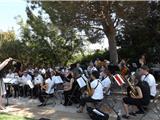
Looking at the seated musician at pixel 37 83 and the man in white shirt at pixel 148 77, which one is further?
the seated musician at pixel 37 83

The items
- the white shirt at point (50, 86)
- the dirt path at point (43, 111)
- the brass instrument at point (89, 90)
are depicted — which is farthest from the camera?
the white shirt at point (50, 86)

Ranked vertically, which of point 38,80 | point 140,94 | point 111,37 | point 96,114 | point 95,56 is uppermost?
point 111,37

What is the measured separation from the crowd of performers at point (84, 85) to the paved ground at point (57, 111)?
395 mm

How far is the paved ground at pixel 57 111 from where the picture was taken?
13378 mm

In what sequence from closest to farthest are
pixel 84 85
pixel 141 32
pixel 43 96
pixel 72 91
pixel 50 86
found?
pixel 84 85 < pixel 72 91 < pixel 50 86 < pixel 43 96 < pixel 141 32

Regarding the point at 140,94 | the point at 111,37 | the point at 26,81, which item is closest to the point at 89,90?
the point at 140,94

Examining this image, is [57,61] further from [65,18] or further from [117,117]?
[117,117]

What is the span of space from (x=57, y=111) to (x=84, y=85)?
5.83 feet

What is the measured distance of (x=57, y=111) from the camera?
49.3ft

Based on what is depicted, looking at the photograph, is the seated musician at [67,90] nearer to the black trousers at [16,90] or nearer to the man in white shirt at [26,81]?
the man in white shirt at [26,81]

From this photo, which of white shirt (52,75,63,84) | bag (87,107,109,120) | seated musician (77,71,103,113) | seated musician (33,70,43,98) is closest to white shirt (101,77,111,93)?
seated musician (77,71,103,113)

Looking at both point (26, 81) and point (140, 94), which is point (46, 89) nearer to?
point (26, 81)

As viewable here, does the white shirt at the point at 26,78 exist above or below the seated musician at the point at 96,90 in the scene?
above

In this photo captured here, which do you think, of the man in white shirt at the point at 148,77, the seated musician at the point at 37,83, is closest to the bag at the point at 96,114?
the man in white shirt at the point at 148,77
